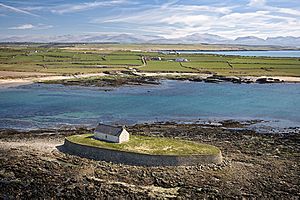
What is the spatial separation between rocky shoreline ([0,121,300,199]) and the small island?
1.77 feet

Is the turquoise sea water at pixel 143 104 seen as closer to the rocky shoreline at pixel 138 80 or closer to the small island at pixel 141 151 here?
the rocky shoreline at pixel 138 80

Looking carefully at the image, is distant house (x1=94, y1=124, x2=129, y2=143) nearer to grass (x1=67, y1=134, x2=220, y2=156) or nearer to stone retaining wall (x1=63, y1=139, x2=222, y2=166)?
grass (x1=67, y1=134, x2=220, y2=156)

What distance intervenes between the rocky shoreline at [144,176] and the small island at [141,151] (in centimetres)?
54

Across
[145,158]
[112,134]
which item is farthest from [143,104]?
[145,158]

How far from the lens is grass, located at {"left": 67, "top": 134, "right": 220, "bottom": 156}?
2442cm

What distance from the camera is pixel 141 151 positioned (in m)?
24.4

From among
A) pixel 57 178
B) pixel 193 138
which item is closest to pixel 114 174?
pixel 57 178

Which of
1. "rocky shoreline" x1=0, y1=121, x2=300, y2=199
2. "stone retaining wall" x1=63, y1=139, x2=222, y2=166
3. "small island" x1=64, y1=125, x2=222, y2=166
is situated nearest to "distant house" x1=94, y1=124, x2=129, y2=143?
"small island" x1=64, y1=125, x2=222, y2=166

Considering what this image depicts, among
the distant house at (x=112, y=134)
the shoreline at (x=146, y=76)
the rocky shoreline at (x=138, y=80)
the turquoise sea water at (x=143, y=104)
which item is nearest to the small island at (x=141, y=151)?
the distant house at (x=112, y=134)

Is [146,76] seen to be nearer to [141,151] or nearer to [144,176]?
[141,151]

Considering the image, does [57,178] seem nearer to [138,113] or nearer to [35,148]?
[35,148]

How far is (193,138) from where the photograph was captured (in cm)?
3162

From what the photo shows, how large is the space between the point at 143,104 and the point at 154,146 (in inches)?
949

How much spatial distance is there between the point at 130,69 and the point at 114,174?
2689 inches
